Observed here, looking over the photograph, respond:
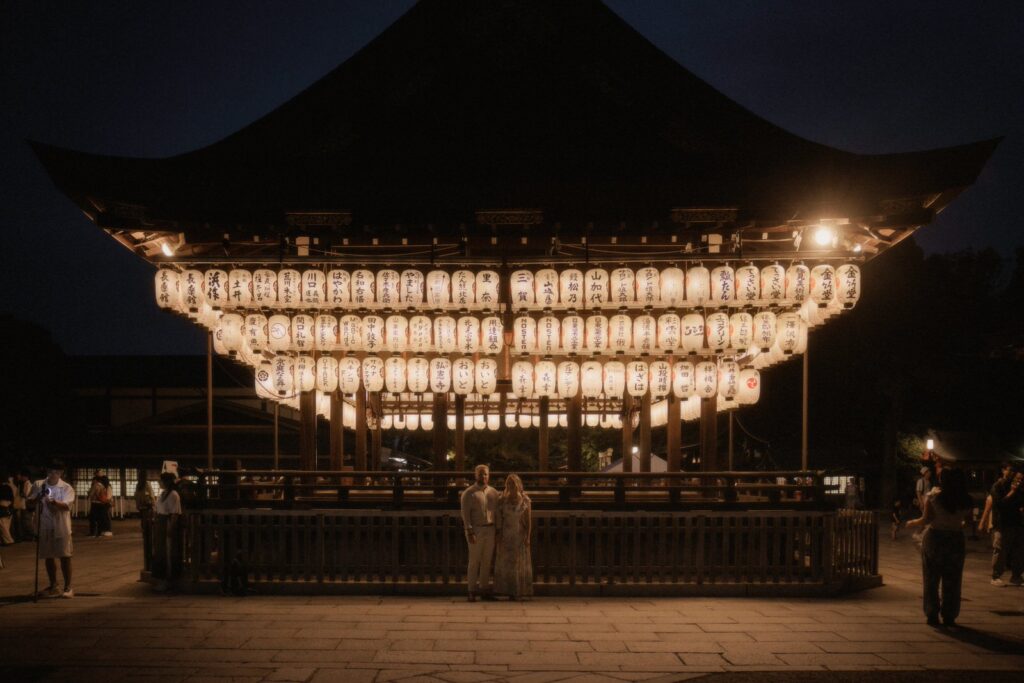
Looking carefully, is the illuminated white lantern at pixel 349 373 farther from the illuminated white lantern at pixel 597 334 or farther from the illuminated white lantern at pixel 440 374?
the illuminated white lantern at pixel 597 334

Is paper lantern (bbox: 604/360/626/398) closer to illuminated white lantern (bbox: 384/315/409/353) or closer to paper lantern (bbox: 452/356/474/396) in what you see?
paper lantern (bbox: 452/356/474/396)

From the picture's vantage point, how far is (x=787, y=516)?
11.2 metres

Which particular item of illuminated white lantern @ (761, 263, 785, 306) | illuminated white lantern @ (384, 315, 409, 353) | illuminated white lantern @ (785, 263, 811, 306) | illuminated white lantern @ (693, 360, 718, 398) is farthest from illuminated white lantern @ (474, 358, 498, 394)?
illuminated white lantern @ (785, 263, 811, 306)

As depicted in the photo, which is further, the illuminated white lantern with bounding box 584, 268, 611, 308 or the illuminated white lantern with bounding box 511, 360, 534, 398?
the illuminated white lantern with bounding box 511, 360, 534, 398

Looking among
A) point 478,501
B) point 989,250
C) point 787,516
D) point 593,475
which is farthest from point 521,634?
point 989,250

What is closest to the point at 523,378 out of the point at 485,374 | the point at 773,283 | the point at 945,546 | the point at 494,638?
the point at 485,374

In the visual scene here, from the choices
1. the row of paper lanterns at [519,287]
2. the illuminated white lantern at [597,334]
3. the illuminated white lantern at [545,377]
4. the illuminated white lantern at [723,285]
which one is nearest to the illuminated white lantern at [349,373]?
the row of paper lanterns at [519,287]

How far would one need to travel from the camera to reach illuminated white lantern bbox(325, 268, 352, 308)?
40.8ft

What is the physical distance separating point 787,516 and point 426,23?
449 inches

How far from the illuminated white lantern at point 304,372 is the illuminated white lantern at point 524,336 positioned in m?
3.42

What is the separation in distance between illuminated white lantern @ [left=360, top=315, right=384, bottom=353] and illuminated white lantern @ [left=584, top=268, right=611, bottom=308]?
11.0 feet

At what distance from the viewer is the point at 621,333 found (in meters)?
12.6

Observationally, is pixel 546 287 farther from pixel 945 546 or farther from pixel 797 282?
pixel 945 546

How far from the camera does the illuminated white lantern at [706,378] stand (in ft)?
43.9
